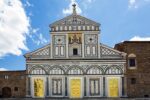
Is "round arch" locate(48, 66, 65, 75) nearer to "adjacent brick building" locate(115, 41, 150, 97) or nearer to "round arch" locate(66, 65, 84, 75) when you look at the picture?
"round arch" locate(66, 65, 84, 75)

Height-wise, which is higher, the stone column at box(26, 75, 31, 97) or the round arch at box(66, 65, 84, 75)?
the round arch at box(66, 65, 84, 75)

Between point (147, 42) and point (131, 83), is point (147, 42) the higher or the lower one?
the higher one

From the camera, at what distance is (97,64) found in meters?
44.9

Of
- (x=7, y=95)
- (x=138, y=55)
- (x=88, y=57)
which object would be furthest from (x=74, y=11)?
(x=7, y=95)

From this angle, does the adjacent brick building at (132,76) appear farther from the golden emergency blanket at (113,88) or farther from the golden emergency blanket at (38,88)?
the golden emergency blanket at (38,88)

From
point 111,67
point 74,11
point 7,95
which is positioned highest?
point 74,11

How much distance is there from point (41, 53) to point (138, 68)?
10556 millimetres

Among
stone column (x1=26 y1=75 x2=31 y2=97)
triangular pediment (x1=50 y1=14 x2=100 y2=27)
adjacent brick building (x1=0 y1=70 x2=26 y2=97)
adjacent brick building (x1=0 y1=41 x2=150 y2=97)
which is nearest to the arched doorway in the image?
adjacent brick building (x1=0 y1=41 x2=150 y2=97)

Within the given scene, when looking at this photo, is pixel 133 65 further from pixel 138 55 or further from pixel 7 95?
pixel 7 95

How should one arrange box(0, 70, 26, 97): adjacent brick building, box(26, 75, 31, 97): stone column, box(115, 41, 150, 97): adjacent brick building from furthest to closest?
1. box(0, 70, 26, 97): adjacent brick building
2. box(115, 41, 150, 97): adjacent brick building
3. box(26, 75, 31, 97): stone column

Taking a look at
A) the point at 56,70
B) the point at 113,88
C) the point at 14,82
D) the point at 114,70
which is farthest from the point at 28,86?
the point at 114,70

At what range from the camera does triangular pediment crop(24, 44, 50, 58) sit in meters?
45.2

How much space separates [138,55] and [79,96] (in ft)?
26.0

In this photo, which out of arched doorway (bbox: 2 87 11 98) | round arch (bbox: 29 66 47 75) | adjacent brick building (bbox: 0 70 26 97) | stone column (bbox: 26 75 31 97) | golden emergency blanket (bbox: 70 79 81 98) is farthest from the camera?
arched doorway (bbox: 2 87 11 98)
